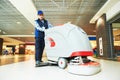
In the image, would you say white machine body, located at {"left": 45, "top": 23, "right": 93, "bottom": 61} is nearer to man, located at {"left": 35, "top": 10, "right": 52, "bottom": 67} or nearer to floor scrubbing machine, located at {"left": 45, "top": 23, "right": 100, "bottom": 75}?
floor scrubbing machine, located at {"left": 45, "top": 23, "right": 100, "bottom": 75}

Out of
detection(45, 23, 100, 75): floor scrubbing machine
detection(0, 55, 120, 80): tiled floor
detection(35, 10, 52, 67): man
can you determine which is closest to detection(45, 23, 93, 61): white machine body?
detection(45, 23, 100, 75): floor scrubbing machine

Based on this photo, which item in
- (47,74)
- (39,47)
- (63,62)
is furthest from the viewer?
(39,47)

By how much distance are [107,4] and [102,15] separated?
1.62 m

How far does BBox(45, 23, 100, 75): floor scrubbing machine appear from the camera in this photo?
2.00 meters

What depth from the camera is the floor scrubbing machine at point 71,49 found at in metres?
2.00

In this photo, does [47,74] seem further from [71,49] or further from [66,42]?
[66,42]

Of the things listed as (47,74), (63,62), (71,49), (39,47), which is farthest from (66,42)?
(39,47)

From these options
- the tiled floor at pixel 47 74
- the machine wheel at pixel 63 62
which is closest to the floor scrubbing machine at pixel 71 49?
the machine wheel at pixel 63 62

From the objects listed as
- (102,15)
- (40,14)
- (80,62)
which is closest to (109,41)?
(102,15)

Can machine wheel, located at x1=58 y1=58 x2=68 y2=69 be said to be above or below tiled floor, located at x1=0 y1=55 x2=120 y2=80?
above

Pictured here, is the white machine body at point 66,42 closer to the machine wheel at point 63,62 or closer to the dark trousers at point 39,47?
the machine wheel at point 63,62

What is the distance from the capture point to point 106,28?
730 centimetres

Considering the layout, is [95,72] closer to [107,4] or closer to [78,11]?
[107,4]

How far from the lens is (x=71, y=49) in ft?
7.57
